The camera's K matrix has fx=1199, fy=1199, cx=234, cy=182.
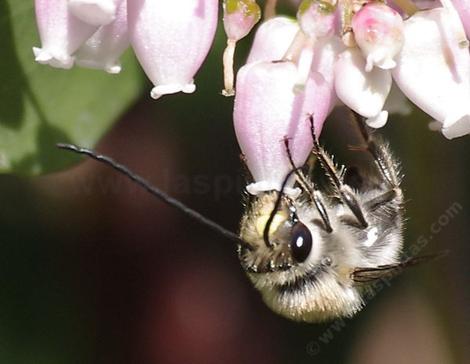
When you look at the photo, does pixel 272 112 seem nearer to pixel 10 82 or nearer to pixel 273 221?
pixel 273 221

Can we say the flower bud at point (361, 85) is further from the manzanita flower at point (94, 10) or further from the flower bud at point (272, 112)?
the manzanita flower at point (94, 10)

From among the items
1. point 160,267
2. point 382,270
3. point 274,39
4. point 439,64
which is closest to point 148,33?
point 274,39

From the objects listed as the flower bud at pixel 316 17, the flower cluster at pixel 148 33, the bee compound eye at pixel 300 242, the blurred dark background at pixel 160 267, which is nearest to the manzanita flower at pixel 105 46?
the flower cluster at pixel 148 33

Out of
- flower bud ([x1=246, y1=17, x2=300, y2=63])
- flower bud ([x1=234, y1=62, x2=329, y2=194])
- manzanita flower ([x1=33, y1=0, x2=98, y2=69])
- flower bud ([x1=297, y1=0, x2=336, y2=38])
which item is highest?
flower bud ([x1=297, y1=0, x2=336, y2=38])

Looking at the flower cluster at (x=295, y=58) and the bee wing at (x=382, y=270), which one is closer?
the flower cluster at (x=295, y=58)

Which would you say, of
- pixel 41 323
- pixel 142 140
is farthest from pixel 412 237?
pixel 41 323

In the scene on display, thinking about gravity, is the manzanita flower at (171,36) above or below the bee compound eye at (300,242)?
above

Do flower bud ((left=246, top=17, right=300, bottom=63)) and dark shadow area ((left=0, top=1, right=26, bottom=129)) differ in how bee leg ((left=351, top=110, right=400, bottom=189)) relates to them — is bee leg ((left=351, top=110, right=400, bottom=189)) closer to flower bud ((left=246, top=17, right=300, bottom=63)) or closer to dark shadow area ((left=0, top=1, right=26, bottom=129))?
flower bud ((left=246, top=17, right=300, bottom=63))

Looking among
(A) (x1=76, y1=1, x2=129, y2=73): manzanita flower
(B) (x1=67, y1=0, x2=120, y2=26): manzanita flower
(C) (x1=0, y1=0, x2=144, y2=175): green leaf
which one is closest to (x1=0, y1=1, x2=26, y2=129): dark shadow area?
(C) (x1=0, y1=0, x2=144, y2=175): green leaf
